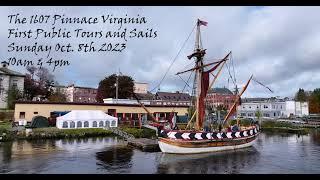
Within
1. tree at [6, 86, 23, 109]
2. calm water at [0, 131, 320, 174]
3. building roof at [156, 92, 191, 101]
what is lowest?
calm water at [0, 131, 320, 174]

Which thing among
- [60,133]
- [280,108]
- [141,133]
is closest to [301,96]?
[280,108]

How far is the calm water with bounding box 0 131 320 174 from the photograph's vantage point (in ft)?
71.1

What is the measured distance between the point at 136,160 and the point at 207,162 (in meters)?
5.86

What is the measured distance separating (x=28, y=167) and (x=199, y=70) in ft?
68.6

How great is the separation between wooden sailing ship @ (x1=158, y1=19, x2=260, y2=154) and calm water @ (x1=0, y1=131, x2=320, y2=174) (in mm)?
1073

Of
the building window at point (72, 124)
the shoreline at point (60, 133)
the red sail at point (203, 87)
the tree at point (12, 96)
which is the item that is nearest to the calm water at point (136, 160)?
the shoreline at point (60, 133)

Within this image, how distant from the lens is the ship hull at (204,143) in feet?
96.9

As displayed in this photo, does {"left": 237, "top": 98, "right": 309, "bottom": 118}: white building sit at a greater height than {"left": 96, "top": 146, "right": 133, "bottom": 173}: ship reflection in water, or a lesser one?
greater

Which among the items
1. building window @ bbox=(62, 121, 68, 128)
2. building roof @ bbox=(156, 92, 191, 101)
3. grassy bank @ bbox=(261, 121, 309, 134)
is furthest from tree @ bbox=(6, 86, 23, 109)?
building roof @ bbox=(156, 92, 191, 101)

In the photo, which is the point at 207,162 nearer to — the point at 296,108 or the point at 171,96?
the point at 296,108

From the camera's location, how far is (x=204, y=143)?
30.8 metres

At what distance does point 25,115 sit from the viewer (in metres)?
47.0

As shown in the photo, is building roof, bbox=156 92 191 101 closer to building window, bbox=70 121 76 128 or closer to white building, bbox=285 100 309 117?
white building, bbox=285 100 309 117
